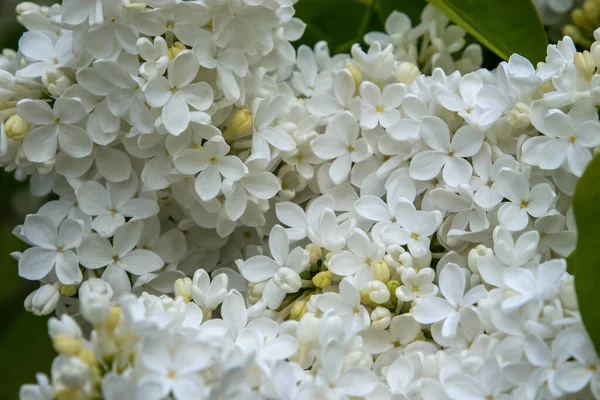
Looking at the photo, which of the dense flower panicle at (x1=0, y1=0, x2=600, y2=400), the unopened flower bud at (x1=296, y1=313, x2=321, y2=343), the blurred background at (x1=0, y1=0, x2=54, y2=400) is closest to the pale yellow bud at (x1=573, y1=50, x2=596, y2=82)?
the dense flower panicle at (x1=0, y1=0, x2=600, y2=400)

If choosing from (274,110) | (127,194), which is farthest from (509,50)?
(127,194)

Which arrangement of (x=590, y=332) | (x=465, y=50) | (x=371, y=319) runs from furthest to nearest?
(x=465, y=50)
(x=371, y=319)
(x=590, y=332)

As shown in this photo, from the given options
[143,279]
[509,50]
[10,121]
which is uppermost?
[509,50]

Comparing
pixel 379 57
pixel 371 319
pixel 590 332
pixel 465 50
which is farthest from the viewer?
pixel 465 50

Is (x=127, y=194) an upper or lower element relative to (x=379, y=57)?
lower

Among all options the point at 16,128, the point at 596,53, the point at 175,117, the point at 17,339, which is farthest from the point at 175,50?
the point at 17,339

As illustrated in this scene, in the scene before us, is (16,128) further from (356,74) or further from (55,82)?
(356,74)

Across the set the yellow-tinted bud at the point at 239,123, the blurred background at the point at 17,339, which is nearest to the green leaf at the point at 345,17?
the yellow-tinted bud at the point at 239,123

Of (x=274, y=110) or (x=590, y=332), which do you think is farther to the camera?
(x=274, y=110)

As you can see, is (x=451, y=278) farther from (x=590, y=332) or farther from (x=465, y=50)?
(x=465, y=50)
